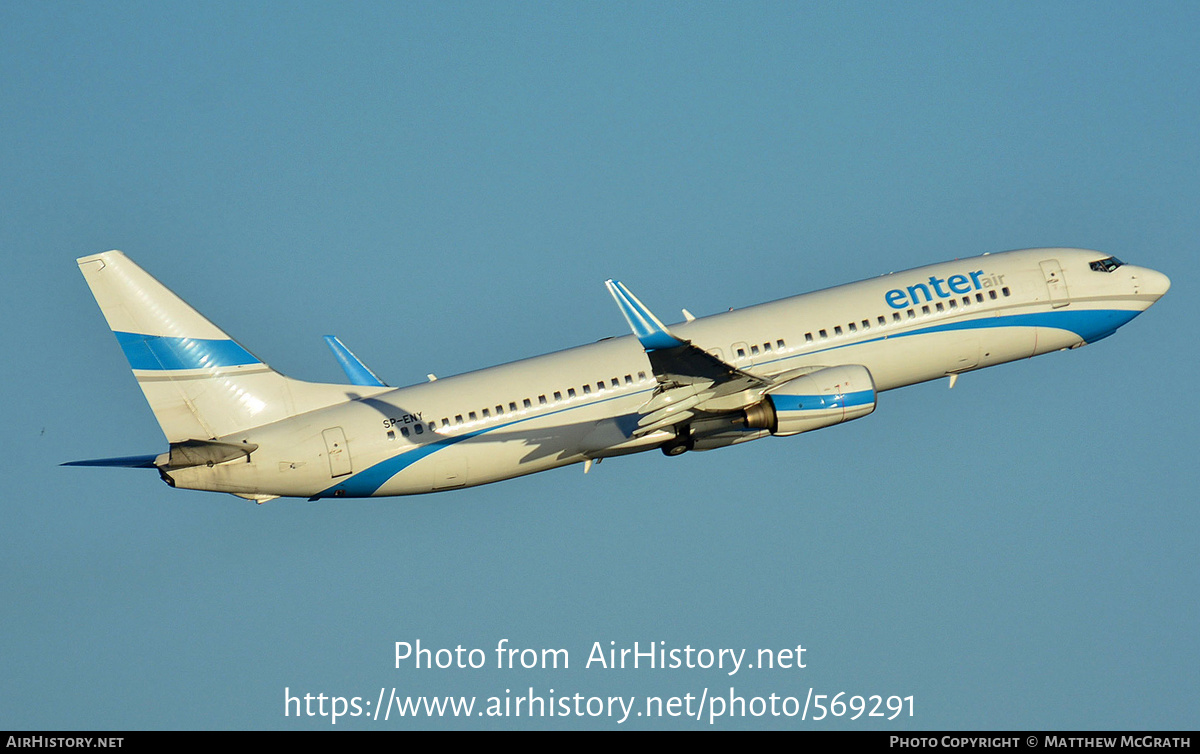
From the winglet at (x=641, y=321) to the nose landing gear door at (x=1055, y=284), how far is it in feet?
57.4

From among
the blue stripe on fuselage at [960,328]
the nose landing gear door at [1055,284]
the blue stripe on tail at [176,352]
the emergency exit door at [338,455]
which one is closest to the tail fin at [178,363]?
the blue stripe on tail at [176,352]

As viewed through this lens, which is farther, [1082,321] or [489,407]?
[1082,321]

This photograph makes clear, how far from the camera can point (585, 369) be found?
48469 millimetres

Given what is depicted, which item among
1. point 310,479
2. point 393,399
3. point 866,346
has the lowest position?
point 310,479

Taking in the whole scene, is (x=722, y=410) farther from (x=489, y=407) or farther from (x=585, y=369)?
(x=489, y=407)

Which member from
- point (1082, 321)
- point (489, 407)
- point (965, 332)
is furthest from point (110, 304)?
point (1082, 321)

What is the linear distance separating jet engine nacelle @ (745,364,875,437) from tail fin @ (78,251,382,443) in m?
15.9

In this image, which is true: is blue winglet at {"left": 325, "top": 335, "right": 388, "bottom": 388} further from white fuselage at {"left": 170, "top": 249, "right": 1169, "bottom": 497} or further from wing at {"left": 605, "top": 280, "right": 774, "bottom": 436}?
wing at {"left": 605, "top": 280, "right": 774, "bottom": 436}

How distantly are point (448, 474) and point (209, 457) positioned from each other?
7815 mm

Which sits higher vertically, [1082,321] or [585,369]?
[1082,321]

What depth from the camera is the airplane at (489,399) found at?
46812mm

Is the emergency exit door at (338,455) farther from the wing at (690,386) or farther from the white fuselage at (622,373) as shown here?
the wing at (690,386)

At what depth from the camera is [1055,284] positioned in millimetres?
53188

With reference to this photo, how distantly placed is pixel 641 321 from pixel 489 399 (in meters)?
7.55
